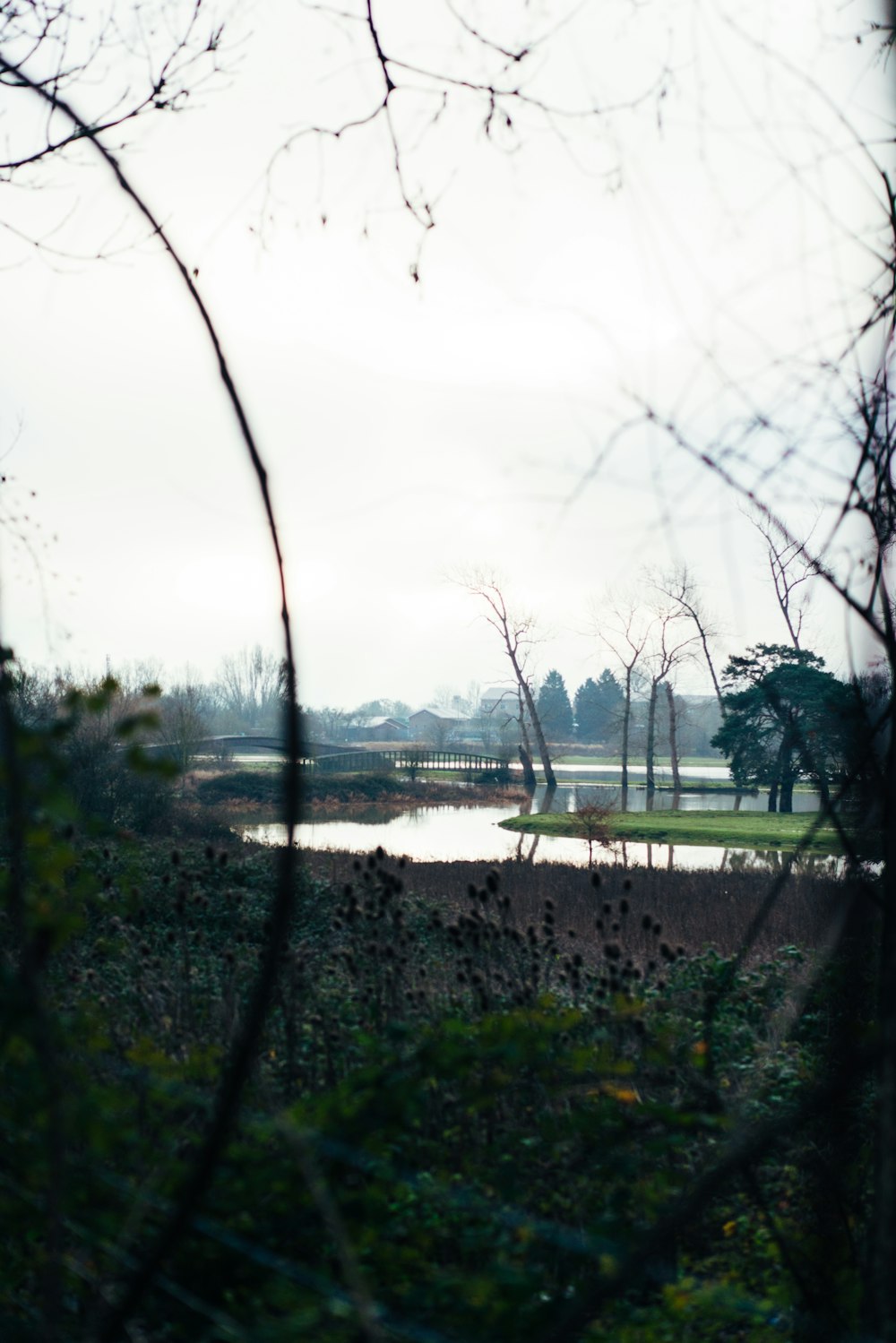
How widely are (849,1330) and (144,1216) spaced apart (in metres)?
1.70

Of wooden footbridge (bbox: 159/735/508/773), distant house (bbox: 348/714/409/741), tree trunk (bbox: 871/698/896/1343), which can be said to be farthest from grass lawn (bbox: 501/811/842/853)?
distant house (bbox: 348/714/409/741)

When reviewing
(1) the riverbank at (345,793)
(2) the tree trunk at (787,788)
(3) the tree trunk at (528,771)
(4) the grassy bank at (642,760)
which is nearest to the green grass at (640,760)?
(4) the grassy bank at (642,760)

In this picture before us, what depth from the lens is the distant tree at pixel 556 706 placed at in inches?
2783

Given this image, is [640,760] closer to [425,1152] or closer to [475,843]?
[475,843]

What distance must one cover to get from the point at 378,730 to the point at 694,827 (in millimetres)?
48505

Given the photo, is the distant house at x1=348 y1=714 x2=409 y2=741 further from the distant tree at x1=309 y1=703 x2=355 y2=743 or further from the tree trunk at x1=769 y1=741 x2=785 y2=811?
the tree trunk at x1=769 y1=741 x2=785 y2=811

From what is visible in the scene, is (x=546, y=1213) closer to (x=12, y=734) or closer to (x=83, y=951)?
(x=12, y=734)

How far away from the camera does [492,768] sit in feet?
147

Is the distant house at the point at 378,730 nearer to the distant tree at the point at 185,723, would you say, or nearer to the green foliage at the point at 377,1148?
the distant tree at the point at 185,723

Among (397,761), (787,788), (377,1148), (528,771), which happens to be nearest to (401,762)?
(397,761)

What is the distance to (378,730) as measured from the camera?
7325 cm

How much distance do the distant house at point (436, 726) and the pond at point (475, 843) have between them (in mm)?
27760

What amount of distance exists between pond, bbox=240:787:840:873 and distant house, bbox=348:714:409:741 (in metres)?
31.6

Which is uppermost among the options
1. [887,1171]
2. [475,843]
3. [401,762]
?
[887,1171]
